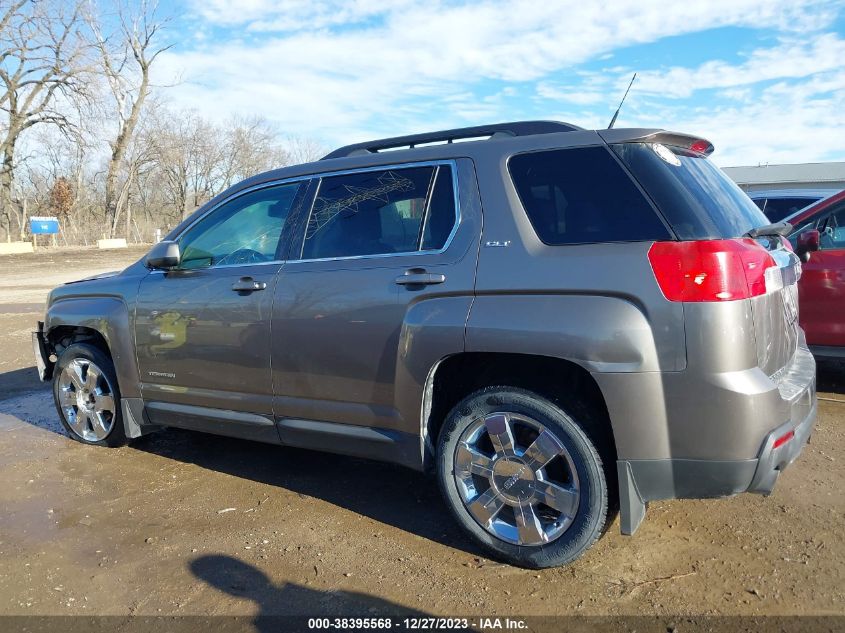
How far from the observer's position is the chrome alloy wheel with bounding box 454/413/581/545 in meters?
2.86

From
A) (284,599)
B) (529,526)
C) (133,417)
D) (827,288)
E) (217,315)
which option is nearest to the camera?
(284,599)

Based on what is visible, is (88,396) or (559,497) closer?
(559,497)

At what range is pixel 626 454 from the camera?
2682mm

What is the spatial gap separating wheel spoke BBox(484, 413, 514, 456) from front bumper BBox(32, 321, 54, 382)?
12.8ft

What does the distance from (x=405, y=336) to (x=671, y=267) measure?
1.24 meters

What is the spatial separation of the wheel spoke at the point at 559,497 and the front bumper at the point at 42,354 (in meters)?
4.16

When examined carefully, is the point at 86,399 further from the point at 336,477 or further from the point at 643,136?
the point at 643,136

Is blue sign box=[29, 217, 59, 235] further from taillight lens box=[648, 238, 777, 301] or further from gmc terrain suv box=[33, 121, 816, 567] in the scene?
taillight lens box=[648, 238, 777, 301]

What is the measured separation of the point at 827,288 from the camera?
17.4 feet

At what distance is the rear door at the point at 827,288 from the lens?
527cm

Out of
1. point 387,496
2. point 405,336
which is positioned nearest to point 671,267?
point 405,336

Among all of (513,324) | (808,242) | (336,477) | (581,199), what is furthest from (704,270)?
(808,242)

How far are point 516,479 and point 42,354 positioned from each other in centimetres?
407

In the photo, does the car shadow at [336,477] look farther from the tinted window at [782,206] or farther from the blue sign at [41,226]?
the blue sign at [41,226]
